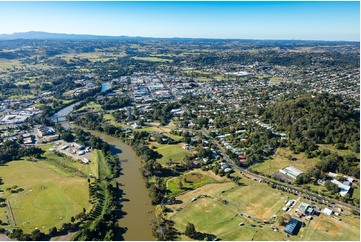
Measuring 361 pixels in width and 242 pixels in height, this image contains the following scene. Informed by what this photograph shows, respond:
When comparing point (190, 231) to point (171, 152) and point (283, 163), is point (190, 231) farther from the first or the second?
point (283, 163)

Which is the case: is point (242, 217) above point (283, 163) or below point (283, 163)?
below

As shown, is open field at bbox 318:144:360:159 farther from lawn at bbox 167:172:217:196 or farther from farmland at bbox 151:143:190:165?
farmland at bbox 151:143:190:165

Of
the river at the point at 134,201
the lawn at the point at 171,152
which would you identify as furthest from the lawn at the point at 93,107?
the lawn at the point at 171,152

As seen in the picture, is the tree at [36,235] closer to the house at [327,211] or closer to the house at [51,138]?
the house at [51,138]

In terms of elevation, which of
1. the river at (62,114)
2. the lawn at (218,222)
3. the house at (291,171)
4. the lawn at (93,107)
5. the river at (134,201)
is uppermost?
the lawn at (93,107)

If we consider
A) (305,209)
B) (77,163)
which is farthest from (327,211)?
(77,163)

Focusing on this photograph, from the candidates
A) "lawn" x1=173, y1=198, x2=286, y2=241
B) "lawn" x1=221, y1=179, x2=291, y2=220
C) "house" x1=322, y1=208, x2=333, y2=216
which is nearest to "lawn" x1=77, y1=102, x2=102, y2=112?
"lawn" x1=221, y1=179, x2=291, y2=220
